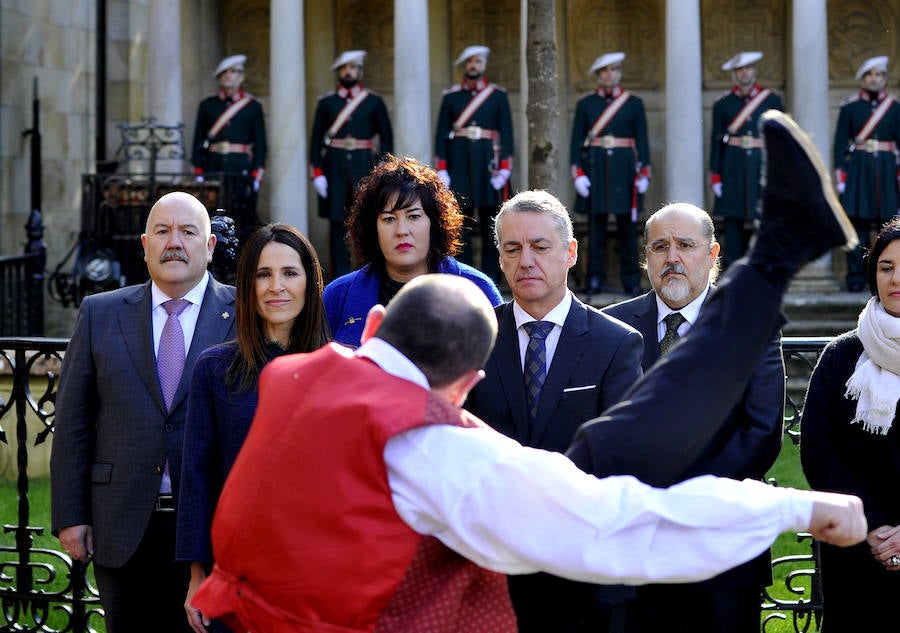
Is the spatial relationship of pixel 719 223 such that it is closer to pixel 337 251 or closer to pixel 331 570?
pixel 337 251

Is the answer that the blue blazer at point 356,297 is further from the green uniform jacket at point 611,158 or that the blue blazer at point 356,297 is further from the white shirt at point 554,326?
the green uniform jacket at point 611,158

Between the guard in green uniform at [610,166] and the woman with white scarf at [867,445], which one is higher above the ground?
the guard in green uniform at [610,166]

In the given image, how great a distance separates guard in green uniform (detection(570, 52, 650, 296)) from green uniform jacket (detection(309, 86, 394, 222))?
229 centimetres

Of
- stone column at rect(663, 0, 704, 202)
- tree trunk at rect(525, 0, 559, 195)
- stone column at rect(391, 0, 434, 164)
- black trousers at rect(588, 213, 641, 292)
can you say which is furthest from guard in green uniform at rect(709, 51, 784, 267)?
tree trunk at rect(525, 0, 559, 195)

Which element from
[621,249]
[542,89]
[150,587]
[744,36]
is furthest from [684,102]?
[150,587]

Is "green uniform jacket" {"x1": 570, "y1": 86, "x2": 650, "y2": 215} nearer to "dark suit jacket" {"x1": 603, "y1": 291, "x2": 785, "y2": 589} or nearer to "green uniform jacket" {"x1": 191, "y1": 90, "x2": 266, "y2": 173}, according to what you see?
"green uniform jacket" {"x1": 191, "y1": 90, "x2": 266, "y2": 173}

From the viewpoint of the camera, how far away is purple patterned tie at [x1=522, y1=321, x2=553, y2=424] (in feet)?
13.5

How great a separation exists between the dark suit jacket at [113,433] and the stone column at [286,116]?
37.4 ft

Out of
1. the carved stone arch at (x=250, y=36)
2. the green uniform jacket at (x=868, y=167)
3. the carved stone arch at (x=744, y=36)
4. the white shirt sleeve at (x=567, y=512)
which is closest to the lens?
the white shirt sleeve at (x=567, y=512)

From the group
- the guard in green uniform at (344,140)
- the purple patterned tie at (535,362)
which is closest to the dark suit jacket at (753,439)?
the purple patterned tie at (535,362)

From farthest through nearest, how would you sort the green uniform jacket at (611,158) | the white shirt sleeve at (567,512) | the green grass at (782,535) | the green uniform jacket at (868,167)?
1. the green uniform jacket at (611,158)
2. the green uniform jacket at (868,167)
3. the green grass at (782,535)
4. the white shirt sleeve at (567,512)

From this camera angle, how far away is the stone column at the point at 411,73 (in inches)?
615

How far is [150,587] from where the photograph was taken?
465 centimetres

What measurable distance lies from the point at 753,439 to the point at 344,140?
1187 centimetres
